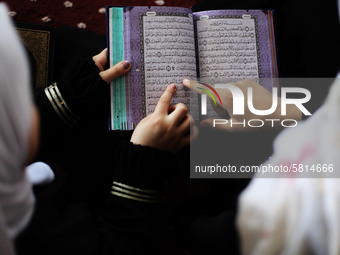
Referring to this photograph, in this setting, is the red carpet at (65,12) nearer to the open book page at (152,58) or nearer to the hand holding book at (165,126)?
the open book page at (152,58)

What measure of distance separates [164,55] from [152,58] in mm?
28

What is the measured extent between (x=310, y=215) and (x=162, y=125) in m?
0.34

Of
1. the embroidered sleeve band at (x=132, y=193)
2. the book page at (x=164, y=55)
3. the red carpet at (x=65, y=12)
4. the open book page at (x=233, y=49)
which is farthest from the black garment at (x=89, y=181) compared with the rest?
the red carpet at (x=65, y=12)

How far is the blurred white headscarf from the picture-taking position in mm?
338

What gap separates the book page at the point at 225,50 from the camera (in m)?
0.73

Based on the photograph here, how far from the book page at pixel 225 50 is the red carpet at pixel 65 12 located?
0.57 metres

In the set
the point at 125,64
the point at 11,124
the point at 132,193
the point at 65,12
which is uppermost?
the point at 65,12

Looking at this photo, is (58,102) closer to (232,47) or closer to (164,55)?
(164,55)

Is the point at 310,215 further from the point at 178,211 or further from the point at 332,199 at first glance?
the point at 178,211

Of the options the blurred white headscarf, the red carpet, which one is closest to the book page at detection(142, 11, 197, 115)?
the blurred white headscarf

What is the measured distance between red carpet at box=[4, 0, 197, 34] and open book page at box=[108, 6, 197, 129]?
564 millimetres

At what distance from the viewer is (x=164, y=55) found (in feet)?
2.32

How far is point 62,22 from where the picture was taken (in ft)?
3.97

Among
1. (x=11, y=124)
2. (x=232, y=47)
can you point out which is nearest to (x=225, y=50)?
(x=232, y=47)
